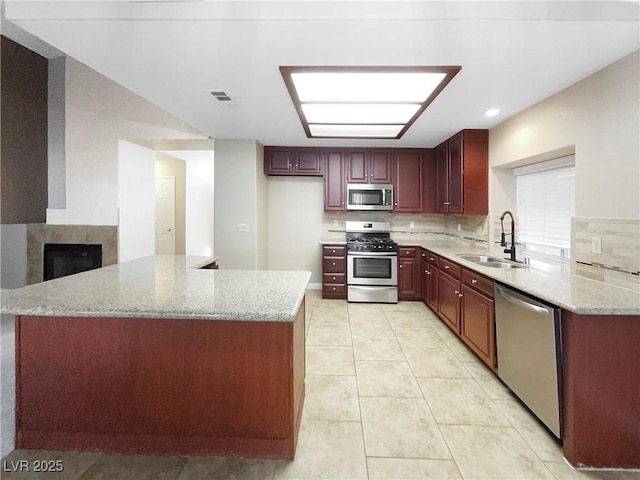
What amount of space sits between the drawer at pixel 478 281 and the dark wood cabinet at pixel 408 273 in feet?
4.86

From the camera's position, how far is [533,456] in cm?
161

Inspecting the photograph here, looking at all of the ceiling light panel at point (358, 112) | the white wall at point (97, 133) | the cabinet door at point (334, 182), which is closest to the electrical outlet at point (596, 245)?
the ceiling light panel at point (358, 112)

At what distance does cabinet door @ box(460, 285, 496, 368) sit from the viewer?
2404 mm

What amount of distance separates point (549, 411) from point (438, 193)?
337 centimetres

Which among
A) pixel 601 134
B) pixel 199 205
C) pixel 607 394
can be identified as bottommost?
pixel 607 394

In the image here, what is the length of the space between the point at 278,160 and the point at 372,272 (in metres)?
2.20

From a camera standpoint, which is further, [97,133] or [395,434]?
[97,133]

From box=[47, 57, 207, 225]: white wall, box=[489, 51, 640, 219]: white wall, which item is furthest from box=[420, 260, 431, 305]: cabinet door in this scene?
box=[47, 57, 207, 225]: white wall

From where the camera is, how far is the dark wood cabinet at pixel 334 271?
14.8 feet

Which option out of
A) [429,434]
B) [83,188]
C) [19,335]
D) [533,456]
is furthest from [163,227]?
[533,456]

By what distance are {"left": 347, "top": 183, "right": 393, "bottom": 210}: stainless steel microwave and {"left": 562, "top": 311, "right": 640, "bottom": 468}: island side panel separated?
129 inches

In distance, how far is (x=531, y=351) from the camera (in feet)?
6.08

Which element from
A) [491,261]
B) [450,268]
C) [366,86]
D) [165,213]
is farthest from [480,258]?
[165,213]

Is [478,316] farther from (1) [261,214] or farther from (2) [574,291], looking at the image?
(1) [261,214]
